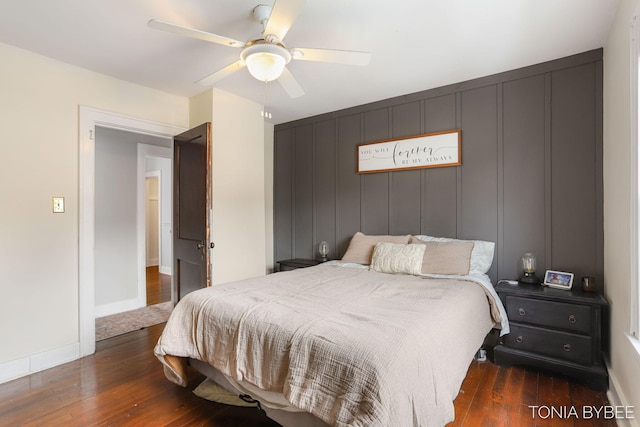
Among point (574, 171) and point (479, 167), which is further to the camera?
point (479, 167)

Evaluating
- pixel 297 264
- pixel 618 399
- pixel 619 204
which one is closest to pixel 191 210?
pixel 297 264

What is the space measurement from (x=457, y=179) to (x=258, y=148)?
227 cm

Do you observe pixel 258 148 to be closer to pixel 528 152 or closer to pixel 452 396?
pixel 528 152

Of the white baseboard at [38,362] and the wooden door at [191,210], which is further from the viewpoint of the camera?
the wooden door at [191,210]

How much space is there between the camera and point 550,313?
89.7 inches

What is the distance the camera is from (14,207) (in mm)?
2387

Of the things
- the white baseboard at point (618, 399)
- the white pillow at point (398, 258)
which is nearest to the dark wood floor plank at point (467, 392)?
the white baseboard at point (618, 399)

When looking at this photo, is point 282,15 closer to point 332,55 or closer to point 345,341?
point 332,55

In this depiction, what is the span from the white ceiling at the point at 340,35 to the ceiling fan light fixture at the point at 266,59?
363 mm

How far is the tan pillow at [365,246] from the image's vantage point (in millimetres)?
3117

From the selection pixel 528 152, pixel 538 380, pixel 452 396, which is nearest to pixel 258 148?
pixel 528 152

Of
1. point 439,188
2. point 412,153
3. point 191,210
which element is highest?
point 412,153

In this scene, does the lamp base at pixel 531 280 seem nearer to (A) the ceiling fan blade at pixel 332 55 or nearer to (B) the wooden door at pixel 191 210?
(A) the ceiling fan blade at pixel 332 55

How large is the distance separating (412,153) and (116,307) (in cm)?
413
